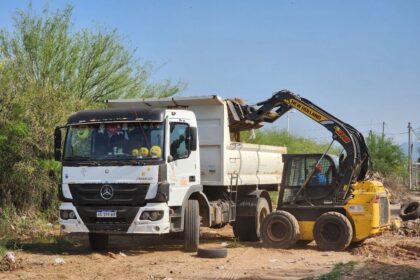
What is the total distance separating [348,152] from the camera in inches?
534

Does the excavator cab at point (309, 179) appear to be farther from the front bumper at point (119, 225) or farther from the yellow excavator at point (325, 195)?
the front bumper at point (119, 225)

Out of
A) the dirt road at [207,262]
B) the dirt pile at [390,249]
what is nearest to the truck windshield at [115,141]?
the dirt road at [207,262]

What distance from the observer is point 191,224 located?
39.8 ft

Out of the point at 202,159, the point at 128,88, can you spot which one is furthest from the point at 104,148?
the point at 128,88

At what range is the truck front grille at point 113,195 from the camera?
1141cm

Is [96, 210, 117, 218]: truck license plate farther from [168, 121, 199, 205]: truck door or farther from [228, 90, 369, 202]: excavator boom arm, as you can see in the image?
[228, 90, 369, 202]: excavator boom arm

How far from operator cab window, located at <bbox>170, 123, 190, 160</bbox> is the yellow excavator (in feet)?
7.57

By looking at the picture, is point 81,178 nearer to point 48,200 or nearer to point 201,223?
point 201,223

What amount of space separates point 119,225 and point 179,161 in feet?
5.58

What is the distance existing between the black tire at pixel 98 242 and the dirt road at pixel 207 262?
21 cm

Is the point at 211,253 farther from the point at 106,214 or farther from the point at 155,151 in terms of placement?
the point at 155,151

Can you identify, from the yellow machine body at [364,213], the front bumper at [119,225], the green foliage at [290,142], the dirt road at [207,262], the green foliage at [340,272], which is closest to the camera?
the green foliage at [340,272]

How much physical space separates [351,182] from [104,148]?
218 inches

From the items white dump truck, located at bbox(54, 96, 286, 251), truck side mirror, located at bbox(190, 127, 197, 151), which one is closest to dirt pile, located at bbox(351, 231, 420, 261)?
white dump truck, located at bbox(54, 96, 286, 251)
